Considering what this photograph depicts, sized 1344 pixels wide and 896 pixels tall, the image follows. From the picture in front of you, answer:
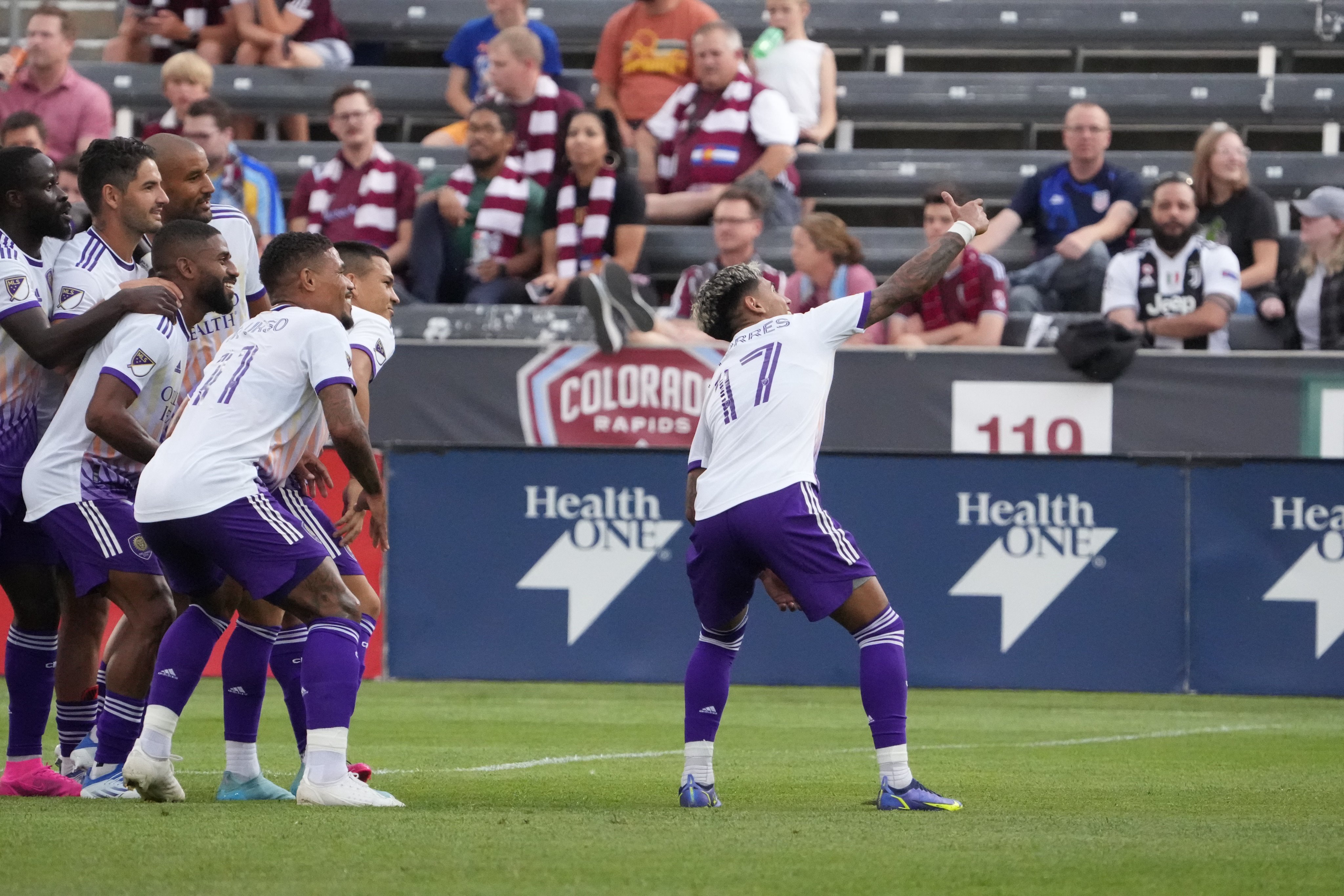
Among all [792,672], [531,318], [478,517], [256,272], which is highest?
[256,272]

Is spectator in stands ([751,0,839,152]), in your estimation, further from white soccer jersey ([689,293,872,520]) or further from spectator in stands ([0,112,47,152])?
white soccer jersey ([689,293,872,520])

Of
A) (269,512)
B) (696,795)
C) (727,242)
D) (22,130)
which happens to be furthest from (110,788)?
(22,130)

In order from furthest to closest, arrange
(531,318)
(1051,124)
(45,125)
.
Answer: (1051,124)
(45,125)
(531,318)

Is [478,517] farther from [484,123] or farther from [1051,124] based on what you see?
[1051,124]

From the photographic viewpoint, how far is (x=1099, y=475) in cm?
1094

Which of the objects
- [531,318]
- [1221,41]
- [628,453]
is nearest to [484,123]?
[531,318]

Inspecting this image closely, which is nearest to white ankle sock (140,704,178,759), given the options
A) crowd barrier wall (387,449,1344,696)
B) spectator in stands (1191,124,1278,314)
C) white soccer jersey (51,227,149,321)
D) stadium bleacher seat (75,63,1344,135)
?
white soccer jersey (51,227,149,321)

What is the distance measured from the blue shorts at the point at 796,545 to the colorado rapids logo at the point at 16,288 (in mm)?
2380

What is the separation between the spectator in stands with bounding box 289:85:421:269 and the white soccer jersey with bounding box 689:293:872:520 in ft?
23.9

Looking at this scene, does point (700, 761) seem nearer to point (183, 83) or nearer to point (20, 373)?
point (20, 373)

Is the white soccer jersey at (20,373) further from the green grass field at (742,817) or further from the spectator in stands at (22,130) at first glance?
the spectator in stands at (22,130)

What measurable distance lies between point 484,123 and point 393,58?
4.22 m

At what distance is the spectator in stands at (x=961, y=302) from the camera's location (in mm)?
11680

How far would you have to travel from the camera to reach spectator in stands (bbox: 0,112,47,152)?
11.6m
